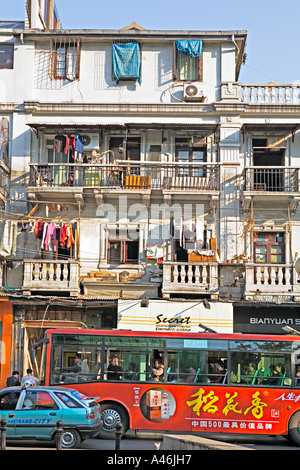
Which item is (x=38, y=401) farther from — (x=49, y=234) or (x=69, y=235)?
(x=69, y=235)

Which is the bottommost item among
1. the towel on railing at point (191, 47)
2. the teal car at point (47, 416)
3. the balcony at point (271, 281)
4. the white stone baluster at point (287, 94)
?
the teal car at point (47, 416)

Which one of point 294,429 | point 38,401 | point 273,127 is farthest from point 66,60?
point 294,429

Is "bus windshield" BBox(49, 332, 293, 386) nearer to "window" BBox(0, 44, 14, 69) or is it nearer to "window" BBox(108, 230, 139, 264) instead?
"window" BBox(108, 230, 139, 264)

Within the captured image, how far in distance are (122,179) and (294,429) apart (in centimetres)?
1243

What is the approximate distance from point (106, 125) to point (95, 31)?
423cm

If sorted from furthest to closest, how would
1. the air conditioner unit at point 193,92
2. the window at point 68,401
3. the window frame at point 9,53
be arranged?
the window frame at point 9,53, the air conditioner unit at point 193,92, the window at point 68,401

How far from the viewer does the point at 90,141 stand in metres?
28.1

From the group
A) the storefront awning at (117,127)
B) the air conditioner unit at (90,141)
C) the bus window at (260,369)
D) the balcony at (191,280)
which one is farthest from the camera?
the air conditioner unit at (90,141)

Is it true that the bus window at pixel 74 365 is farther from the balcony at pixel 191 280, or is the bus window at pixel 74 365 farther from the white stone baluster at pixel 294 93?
the white stone baluster at pixel 294 93

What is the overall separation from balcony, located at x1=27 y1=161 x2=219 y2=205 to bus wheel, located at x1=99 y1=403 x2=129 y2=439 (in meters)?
A: 10.3

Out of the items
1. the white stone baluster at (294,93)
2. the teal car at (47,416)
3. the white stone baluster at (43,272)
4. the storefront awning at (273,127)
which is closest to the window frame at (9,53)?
the white stone baluster at (43,272)

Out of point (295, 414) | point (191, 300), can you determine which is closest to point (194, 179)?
point (191, 300)

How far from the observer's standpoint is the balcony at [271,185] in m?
26.9

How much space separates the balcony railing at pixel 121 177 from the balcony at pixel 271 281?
369 centimetres
